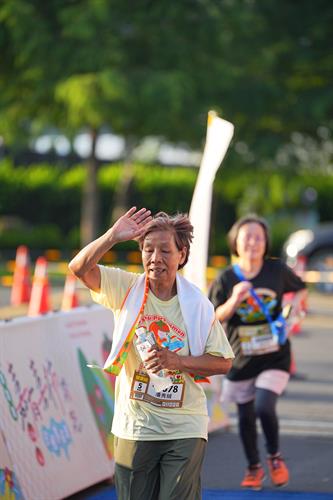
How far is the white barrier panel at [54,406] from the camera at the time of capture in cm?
639

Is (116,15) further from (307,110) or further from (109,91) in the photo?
(307,110)

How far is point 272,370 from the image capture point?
7266 millimetres

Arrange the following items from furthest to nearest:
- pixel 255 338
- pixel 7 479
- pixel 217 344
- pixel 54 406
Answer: pixel 255 338, pixel 54 406, pixel 7 479, pixel 217 344

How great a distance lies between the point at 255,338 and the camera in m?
7.19

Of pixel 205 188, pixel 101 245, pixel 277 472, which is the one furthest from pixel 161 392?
pixel 205 188

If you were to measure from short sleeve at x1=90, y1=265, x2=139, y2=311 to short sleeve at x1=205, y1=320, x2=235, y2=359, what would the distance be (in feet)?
1.34

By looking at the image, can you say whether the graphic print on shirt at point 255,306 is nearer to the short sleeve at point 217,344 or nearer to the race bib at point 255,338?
the race bib at point 255,338

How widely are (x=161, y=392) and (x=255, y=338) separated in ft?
7.88

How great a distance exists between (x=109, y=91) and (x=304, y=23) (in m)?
6.28

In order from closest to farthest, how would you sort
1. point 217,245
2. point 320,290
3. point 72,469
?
1. point 72,469
2. point 320,290
3. point 217,245

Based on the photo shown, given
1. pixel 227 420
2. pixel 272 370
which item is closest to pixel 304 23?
pixel 227 420

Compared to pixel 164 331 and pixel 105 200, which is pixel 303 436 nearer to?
pixel 164 331

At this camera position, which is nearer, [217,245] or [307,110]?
[307,110]

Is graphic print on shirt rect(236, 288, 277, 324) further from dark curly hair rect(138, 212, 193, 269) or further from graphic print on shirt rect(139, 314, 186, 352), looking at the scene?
graphic print on shirt rect(139, 314, 186, 352)
